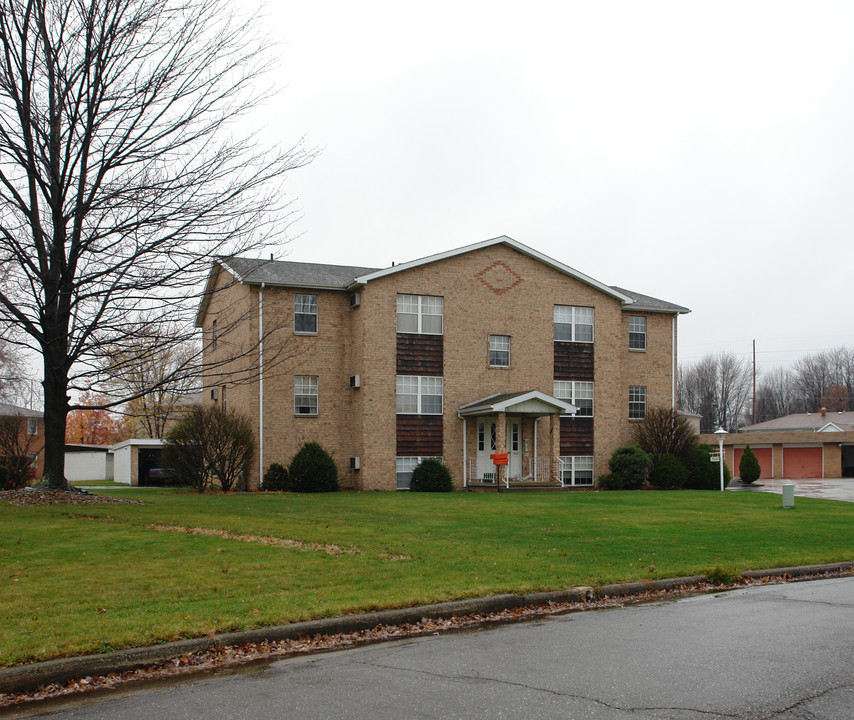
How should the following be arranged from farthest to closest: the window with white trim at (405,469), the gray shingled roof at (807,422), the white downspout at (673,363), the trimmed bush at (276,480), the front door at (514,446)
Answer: the gray shingled roof at (807,422)
the white downspout at (673,363)
the front door at (514,446)
the window with white trim at (405,469)
the trimmed bush at (276,480)

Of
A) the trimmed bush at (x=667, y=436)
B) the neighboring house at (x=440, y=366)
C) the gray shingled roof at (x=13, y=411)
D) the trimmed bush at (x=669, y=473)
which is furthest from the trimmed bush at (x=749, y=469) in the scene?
the gray shingled roof at (x=13, y=411)

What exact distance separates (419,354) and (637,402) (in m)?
10.7

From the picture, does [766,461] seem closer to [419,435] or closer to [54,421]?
[419,435]

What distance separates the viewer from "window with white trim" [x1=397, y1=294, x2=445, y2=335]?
104 feet

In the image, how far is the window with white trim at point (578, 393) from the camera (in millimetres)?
34281

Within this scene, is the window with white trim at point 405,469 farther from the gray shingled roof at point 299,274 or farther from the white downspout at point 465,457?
the gray shingled roof at point 299,274

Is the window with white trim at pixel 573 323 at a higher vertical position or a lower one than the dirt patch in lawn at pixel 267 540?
higher

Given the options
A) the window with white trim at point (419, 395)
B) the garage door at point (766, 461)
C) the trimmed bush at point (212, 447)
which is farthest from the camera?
the garage door at point (766, 461)

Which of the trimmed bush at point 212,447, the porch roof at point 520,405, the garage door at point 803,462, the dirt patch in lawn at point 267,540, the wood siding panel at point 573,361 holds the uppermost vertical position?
the wood siding panel at point 573,361

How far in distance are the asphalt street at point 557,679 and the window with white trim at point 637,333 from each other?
93.5ft

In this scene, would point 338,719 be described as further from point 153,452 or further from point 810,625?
point 153,452

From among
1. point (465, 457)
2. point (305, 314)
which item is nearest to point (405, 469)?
point (465, 457)

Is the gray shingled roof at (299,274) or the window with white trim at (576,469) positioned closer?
the gray shingled roof at (299,274)

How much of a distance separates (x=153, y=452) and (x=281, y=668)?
131ft
